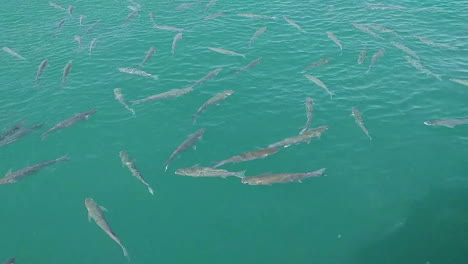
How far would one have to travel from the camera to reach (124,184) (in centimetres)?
1888

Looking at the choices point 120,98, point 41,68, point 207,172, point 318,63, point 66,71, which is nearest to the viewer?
point 207,172

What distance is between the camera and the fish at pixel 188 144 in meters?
19.9

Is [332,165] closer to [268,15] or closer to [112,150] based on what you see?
[112,150]

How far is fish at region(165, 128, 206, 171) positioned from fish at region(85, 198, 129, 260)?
390 centimetres

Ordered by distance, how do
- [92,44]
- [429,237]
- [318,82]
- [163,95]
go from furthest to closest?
[92,44]
[318,82]
[163,95]
[429,237]

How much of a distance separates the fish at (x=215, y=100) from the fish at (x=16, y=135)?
957 cm

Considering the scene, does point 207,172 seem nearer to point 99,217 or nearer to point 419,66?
point 99,217

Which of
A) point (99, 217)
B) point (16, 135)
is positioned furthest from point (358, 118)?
point (16, 135)

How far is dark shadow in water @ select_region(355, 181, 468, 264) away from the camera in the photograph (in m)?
14.9

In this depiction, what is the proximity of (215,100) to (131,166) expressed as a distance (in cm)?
697

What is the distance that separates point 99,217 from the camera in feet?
55.3

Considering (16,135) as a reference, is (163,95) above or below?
above

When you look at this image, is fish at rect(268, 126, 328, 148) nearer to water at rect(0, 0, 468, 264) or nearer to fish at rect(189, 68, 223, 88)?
water at rect(0, 0, 468, 264)

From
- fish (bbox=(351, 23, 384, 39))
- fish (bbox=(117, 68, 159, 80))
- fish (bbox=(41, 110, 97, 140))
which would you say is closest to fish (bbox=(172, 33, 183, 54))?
fish (bbox=(117, 68, 159, 80))
